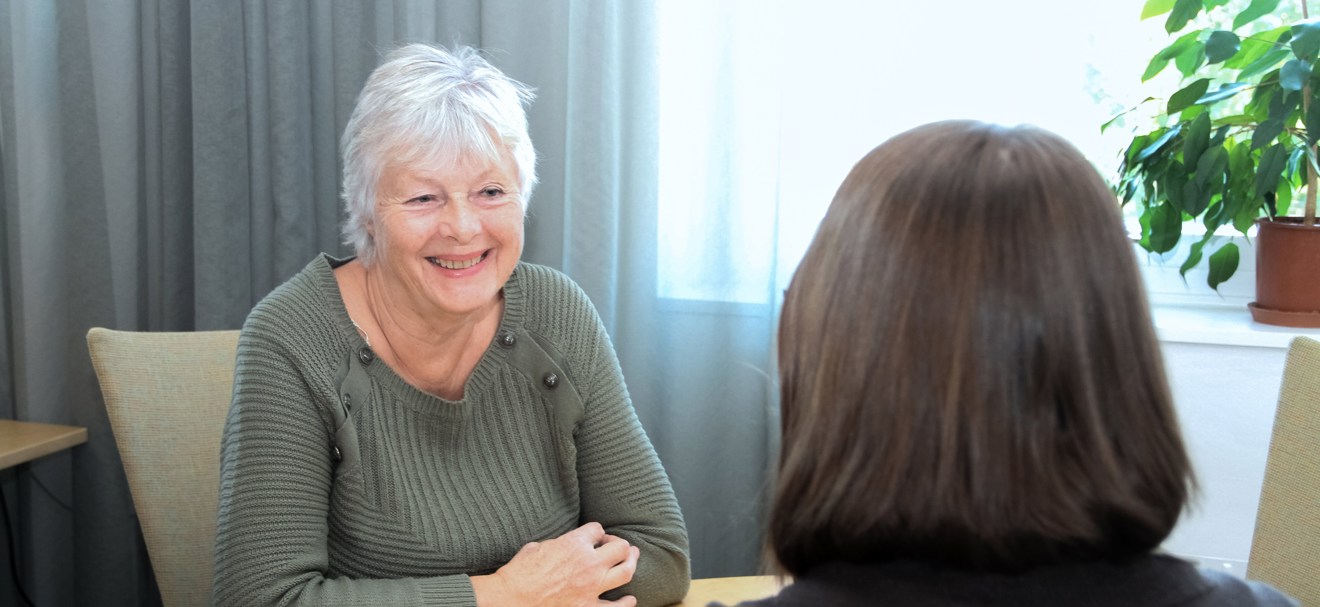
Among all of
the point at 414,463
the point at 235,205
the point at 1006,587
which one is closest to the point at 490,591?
the point at 414,463

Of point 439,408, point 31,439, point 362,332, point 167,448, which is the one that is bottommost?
point 31,439

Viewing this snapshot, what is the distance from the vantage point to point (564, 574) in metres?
1.52

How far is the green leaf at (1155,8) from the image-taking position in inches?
85.7

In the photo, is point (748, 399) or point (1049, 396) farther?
point (748, 399)

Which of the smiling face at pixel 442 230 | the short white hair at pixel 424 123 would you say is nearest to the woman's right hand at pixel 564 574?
Answer: the smiling face at pixel 442 230

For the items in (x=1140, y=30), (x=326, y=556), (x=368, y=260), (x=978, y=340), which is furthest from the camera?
(x=1140, y=30)

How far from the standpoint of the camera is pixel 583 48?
93.2 inches

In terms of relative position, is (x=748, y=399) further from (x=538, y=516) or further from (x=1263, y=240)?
(x=1263, y=240)

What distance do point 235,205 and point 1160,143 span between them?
1.86 metres

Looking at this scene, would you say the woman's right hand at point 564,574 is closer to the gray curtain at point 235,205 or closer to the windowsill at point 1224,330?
the gray curtain at point 235,205

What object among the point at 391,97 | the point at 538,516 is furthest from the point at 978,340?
the point at 391,97

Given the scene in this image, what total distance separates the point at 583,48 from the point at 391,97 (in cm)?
76

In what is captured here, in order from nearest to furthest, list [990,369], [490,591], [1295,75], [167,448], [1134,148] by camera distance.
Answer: [990,369] → [490,591] → [167,448] → [1295,75] → [1134,148]

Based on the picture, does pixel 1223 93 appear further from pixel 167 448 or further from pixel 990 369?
pixel 167 448
